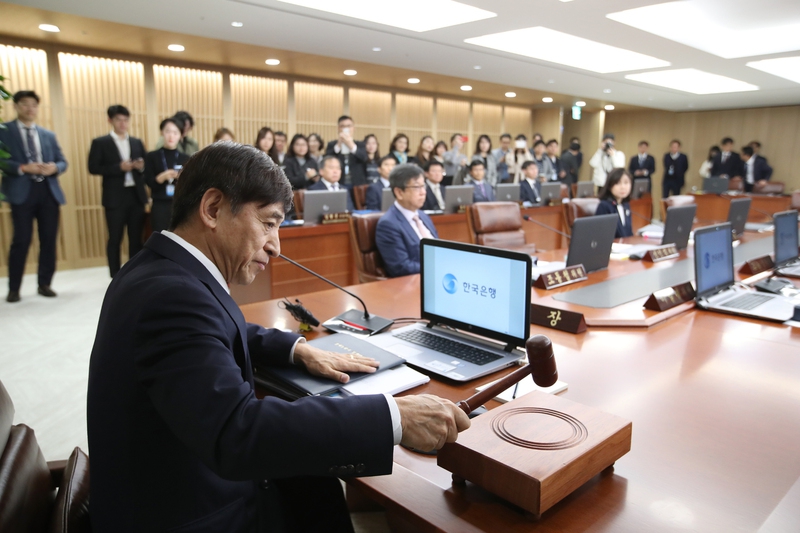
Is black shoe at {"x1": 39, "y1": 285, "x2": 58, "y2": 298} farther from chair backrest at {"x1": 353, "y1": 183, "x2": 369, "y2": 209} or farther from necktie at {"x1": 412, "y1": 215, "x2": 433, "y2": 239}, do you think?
necktie at {"x1": 412, "y1": 215, "x2": 433, "y2": 239}

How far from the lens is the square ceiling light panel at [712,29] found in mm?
4809

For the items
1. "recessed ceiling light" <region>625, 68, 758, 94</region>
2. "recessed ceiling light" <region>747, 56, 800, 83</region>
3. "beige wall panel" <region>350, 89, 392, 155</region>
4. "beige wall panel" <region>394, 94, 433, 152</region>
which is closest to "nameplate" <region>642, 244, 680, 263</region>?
"recessed ceiling light" <region>747, 56, 800, 83</region>

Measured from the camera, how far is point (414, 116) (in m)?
10.2

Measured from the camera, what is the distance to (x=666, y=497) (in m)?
0.91

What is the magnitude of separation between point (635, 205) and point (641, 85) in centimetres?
246

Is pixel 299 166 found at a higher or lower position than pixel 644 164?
lower

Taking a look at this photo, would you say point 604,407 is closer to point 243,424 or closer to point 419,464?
point 419,464

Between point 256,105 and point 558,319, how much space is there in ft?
23.6

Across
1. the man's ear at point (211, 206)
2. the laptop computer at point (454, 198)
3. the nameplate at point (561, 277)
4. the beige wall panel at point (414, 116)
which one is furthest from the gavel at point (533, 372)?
the beige wall panel at point (414, 116)

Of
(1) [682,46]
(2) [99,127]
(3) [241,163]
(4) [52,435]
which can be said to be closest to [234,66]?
(2) [99,127]

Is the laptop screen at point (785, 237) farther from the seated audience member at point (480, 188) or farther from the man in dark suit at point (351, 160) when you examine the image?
the man in dark suit at point (351, 160)

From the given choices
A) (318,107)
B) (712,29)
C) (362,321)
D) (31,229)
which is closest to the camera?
(362,321)

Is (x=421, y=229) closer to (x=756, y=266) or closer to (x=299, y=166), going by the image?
(x=756, y=266)

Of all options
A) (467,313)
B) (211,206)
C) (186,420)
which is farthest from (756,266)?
(186,420)
